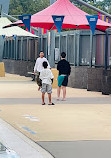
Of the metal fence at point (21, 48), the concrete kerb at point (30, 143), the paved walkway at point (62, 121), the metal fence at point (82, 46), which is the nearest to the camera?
the concrete kerb at point (30, 143)

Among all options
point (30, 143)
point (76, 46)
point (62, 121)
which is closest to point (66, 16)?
point (76, 46)

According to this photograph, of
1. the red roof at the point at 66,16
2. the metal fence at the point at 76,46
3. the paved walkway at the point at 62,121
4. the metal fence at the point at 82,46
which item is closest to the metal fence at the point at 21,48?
the metal fence at the point at 76,46

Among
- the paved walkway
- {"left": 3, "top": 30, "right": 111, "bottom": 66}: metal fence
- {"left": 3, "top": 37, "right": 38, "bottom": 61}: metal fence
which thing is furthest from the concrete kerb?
{"left": 3, "top": 37, "right": 38, "bottom": 61}: metal fence

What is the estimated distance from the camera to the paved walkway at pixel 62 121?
35.1ft

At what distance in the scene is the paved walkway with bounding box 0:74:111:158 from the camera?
10711 mm

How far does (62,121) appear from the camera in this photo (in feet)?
46.6

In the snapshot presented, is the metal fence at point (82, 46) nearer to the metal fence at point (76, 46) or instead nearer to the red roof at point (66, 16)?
the metal fence at point (76, 46)

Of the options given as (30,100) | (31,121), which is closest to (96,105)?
(30,100)

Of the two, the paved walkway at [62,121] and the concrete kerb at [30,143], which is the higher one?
the concrete kerb at [30,143]

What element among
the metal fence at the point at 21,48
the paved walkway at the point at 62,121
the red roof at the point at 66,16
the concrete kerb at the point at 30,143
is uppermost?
the red roof at the point at 66,16

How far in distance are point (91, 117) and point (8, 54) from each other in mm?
37903

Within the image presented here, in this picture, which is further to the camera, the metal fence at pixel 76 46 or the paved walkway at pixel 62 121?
the metal fence at pixel 76 46

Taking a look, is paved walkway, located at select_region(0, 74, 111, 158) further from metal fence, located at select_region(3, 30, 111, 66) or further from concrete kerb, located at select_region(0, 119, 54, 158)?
metal fence, located at select_region(3, 30, 111, 66)

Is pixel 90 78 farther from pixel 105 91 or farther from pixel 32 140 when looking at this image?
pixel 32 140
